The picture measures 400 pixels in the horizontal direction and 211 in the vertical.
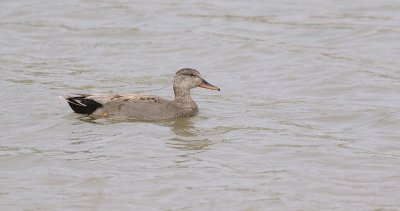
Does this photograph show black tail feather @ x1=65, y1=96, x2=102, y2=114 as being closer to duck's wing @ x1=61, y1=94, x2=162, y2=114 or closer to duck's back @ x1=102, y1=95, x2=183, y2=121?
duck's wing @ x1=61, y1=94, x2=162, y2=114

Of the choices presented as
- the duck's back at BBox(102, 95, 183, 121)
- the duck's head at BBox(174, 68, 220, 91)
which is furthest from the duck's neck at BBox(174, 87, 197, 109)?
the duck's back at BBox(102, 95, 183, 121)

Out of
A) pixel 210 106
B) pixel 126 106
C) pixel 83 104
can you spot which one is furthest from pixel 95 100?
pixel 210 106

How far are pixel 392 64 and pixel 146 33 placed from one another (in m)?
4.91

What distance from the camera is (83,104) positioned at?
1402 cm

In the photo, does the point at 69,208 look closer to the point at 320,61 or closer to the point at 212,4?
the point at 320,61

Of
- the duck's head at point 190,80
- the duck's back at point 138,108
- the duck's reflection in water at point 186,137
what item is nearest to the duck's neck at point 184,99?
the duck's head at point 190,80

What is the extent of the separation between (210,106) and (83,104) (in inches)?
78.4

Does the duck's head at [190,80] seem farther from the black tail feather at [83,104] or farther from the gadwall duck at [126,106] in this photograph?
the black tail feather at [83,104]

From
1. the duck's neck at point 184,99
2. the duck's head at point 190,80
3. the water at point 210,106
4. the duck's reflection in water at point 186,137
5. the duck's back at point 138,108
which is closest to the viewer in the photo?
the water at point 210,106

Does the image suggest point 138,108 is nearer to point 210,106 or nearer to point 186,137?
point 186,137

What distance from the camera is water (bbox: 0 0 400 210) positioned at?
34.8 feet

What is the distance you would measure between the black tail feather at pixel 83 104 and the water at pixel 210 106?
0.13 metres

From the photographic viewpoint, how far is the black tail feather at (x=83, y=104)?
14.0m

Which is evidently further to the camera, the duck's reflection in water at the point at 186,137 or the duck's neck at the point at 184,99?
the duck's neck at the point at 184,99
